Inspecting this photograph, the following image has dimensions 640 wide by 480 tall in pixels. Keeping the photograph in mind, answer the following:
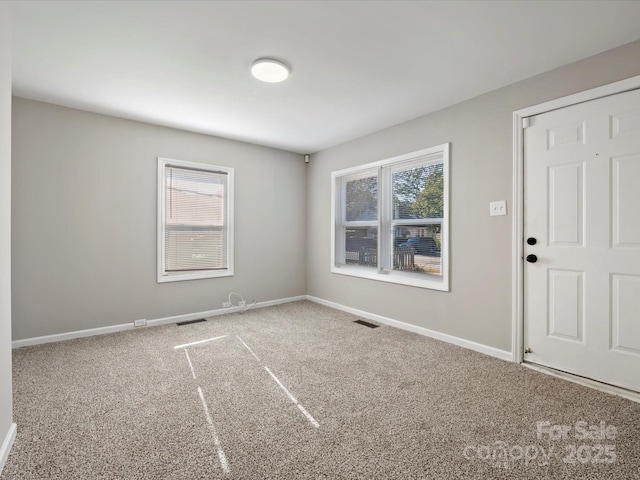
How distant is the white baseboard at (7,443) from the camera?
1.48 meters

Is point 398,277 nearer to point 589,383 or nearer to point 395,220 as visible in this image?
point 395,220

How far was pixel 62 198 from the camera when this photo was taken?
10.7ft

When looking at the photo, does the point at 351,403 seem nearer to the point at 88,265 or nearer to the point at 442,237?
the point at 442,237

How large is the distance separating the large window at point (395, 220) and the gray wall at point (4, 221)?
340cm

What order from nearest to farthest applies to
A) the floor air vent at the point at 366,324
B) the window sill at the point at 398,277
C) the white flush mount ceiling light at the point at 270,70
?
the white flush mount ceiling light at the point at 270,70
the window sill at the point at 398,277
the floor air vent at the point at 366,324

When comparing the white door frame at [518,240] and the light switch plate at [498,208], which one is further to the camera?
the light switch plate at [498,208]

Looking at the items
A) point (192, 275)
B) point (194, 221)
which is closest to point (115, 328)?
point (192, 275)

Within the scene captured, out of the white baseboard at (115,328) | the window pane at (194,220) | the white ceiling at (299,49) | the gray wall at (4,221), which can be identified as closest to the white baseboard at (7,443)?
the gray wall at (4,221)

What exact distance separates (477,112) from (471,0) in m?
1.37

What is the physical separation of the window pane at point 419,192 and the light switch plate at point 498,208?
562mm

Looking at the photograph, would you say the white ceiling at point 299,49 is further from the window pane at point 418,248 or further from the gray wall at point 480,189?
the window pane at point 418,248

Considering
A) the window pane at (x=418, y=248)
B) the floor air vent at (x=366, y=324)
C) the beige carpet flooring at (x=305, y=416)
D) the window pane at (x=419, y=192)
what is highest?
the window pane at (x=419, y=192)

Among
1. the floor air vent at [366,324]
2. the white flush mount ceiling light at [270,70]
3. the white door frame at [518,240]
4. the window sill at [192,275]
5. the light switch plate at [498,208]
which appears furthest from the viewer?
the window sill at [192,275]

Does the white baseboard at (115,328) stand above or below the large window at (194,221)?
below
